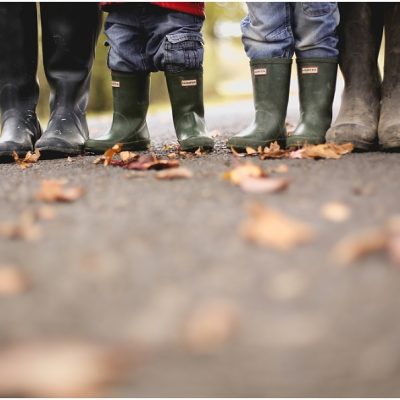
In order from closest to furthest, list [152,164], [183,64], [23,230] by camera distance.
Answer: [23,230] → [152,164] → [183,64]

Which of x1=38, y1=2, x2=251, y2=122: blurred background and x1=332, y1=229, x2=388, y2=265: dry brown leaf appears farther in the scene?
x1=38, y1=2, x2=251, y2=122: blurred background

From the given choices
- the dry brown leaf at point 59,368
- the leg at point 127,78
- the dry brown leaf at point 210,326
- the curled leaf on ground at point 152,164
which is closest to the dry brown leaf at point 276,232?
the dry brown leaf at point 210,326

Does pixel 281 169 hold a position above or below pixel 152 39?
below

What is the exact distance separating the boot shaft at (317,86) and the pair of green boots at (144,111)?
0.40 metres

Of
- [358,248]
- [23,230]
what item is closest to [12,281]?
[23,230]

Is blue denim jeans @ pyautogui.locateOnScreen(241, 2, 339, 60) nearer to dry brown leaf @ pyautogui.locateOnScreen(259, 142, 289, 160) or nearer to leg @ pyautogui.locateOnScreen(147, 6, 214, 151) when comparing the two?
leg @ pyautogui.locateOnScreen(147, 6, 214, 151)

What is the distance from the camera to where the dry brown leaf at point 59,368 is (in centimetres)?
53

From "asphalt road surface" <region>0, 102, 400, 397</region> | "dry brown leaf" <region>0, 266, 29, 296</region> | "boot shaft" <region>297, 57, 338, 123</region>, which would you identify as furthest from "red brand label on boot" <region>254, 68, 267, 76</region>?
"dry brown leaf" <region>0, 266, 29, 296</region>

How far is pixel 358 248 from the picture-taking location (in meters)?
0.75

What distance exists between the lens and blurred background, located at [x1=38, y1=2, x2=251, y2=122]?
8.57 m

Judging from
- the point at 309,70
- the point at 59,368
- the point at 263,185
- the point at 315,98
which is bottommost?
the point at 59,368

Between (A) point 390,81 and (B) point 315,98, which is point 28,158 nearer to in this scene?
(B) point 315,98

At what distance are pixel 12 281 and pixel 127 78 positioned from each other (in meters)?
1.43

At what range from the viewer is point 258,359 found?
57 centimetres
